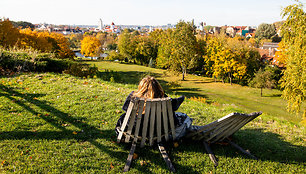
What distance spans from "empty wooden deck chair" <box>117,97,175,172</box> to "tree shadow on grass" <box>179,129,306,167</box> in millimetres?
673

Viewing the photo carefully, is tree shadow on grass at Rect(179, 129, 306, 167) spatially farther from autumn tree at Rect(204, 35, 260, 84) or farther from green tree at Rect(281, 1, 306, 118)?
autumn tree at Rect(204, 35, 260, 84)

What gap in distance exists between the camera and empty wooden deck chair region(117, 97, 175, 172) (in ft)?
12.1

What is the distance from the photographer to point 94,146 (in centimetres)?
459

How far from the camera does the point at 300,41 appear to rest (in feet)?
39.0

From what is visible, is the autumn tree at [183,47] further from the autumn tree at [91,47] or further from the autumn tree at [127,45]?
the autumn tree at [91,47]

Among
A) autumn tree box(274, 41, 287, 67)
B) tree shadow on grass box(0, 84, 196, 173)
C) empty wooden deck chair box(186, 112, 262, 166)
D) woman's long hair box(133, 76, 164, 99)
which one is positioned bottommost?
tree shadow on grass box(0, 84, 196, 173)

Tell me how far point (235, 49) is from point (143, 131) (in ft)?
132

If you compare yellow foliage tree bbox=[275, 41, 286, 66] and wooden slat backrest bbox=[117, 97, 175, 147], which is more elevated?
yellow foliage tree bbox=[275, 41, 286, 66]

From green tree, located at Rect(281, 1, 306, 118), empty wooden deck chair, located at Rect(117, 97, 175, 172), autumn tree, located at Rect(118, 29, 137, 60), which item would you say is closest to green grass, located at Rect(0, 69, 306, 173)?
empty wooden deck chair, located at Rect(117, 97, 175, 172)

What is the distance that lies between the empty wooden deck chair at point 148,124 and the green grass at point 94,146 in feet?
0.73

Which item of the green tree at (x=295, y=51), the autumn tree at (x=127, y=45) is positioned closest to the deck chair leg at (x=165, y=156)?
the green tree at (x=295, y=51)

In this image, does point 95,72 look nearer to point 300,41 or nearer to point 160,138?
point 160,138

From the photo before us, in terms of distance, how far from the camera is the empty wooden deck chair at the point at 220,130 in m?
3.79

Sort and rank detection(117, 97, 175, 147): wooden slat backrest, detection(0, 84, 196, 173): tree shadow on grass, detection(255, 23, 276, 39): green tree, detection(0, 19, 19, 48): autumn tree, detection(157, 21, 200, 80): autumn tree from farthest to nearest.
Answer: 1. detection(255, 23, 276, 39): green tree
2. detection(157, 21, 200, 80): autumn tree
3. detection(0, 19, 19, 48): autumn tree
4. detection(0, 84, 196, 173): tree shadow on grass
5. detection(117, 97, 175, 147): wooden slat backrest
